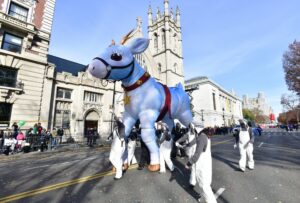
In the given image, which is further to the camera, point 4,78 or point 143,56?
point 143,56

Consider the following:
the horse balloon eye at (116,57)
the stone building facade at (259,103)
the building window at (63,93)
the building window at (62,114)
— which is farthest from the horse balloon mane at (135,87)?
the stone building facade at (259,103)

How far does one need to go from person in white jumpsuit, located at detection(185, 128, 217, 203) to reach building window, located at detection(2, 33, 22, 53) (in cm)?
1907

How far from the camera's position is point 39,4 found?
17.5 meters

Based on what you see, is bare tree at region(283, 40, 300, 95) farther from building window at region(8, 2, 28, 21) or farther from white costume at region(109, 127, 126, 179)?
building window at region(8, 2, 28, 21)

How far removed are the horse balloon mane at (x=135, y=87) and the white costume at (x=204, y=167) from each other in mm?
1527

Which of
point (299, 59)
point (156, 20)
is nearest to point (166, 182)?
point (299, 59)

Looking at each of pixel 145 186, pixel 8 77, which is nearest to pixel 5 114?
pixel 8 77

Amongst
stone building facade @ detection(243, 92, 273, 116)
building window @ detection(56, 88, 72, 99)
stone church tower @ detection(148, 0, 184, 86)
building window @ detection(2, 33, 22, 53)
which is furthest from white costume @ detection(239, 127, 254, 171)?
stone building facade @ detection(243, 92, 273, 116)

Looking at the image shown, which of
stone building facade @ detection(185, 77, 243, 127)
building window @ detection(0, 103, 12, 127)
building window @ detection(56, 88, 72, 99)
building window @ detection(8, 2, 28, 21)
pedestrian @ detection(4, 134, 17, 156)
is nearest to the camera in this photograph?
pedestrian @ detection(4, 134, 17, 156)

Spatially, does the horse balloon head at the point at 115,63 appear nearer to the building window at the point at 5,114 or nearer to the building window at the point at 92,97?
the building window at the point at 5,114

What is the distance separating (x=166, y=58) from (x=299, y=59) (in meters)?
25.9

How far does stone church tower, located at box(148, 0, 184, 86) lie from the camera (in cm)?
4043

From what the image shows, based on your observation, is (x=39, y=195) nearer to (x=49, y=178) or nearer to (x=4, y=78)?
(x=49, y=178)

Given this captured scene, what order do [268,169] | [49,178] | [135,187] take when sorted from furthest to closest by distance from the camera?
[268,169] < [49,178] < [135,187]
